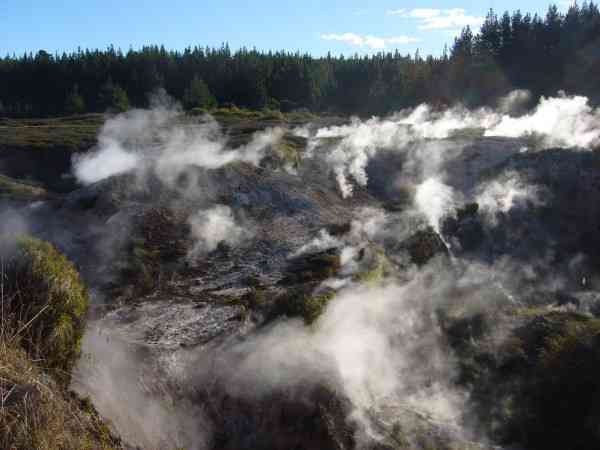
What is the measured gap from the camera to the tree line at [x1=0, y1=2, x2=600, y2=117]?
6022 cm

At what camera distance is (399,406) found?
32.7 ft

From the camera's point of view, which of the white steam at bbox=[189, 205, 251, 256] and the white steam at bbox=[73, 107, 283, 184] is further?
the white steam at bbox=[73, 107, 283, 184]

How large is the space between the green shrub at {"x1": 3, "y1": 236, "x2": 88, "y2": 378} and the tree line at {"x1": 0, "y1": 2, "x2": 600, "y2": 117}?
51.8 metres

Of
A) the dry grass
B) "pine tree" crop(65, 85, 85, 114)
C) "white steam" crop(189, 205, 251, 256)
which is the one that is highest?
"pine tree" crop(65, 85, 85, 114)

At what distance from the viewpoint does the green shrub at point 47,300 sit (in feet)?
21.7

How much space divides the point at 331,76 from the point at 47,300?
75465 mm

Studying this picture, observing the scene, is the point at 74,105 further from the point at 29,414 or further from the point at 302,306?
the point at 29,414

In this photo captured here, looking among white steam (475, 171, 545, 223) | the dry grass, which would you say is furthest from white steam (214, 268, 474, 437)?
white steam (475, 171, 545, 223)

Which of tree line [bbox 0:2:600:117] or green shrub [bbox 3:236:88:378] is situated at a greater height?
tree line [bbox 0:2:600:117]

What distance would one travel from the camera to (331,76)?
7900cm

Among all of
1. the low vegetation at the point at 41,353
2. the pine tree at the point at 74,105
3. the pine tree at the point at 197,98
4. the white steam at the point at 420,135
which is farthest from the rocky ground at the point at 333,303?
the pine tree at the point at 74,105

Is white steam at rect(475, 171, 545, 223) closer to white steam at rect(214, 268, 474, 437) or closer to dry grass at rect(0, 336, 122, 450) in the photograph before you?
white steam at rect(214, 268, 474, 437)

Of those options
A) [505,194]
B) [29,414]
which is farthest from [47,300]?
[505,194]

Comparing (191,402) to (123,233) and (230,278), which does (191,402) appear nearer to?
(230,278)
